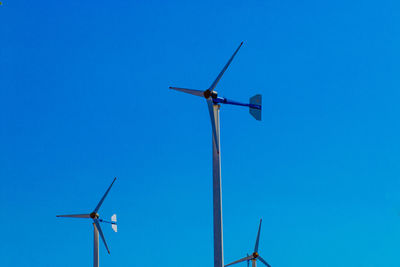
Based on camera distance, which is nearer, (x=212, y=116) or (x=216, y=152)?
(x=216, y=152)

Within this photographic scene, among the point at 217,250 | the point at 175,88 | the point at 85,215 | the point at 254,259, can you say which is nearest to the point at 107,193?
the point at 85,215

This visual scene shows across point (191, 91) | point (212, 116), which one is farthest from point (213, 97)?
point (191, 91)

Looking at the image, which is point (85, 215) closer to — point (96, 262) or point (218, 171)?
point (96, 262)

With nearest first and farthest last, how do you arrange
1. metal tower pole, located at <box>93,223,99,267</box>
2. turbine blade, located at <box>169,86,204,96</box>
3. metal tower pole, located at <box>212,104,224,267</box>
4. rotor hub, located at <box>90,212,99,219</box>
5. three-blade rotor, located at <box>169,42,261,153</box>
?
metal tower pole, located at <box>212,104,224,267</box> → three-blade rotor, located at <box>169,42,261,153</box> → turbine blade, located at <box>169,86,204,96</box> → metal tower pole, located at <box>93,223,99,267</box> → rotor hub, located at <box>90,212,99,219</box>

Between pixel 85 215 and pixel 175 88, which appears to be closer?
pixel 175 88

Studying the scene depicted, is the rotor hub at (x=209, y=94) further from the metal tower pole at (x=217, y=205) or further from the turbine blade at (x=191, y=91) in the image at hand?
the metal tower pole at (x=217, y=205)

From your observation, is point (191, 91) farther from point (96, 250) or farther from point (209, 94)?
point (96, 250)

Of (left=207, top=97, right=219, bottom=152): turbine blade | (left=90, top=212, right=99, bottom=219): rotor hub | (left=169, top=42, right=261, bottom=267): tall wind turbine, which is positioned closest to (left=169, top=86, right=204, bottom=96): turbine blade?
(left=169, top=42, right=261, bottom=267): tall wind turbine

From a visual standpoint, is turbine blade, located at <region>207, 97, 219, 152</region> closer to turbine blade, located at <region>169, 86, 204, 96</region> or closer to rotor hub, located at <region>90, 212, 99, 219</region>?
turbine blade, located at <region>169, 86, 204, 96</region>

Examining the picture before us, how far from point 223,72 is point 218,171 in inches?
341

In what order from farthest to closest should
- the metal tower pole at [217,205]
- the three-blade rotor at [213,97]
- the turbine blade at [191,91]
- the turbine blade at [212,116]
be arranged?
the turbine blade at [191,91], the three-blade rotor at [213,97], the turbine blade at [212,116], the metal tower pole at [217,205]

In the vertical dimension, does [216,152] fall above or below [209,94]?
below

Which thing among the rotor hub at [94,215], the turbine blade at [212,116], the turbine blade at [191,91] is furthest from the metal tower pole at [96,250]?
the turbine blade at [212,116]

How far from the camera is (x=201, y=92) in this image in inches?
1918
